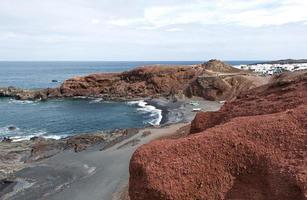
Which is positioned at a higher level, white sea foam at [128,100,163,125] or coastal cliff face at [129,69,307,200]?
coastal cliff face at [129,69,307,200]

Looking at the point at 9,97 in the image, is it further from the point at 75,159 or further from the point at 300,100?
the point at 300,100

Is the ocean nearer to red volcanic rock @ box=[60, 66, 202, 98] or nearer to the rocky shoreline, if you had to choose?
the rocky shoreline

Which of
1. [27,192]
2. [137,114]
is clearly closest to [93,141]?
[27,192]

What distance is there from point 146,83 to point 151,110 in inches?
1120

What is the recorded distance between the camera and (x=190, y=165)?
14742mm

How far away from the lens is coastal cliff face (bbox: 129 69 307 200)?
47.0 ft

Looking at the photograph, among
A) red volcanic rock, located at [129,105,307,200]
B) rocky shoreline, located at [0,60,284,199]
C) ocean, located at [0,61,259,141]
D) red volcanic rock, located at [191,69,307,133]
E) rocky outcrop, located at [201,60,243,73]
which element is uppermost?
red volcanic rock, located at [191,69,307,133]

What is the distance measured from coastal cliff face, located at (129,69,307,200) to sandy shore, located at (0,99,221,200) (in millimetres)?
12872

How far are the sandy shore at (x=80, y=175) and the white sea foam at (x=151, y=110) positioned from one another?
1931 centimetres

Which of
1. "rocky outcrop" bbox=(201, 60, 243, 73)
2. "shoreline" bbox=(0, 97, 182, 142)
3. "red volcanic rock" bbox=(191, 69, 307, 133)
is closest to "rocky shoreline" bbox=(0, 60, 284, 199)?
"rocky outcrop" bbox=(201, 60, 243, 73)

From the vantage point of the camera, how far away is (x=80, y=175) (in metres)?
36.9

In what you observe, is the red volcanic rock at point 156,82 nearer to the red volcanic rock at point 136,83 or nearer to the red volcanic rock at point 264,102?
the red volcanic rock at point 136,83

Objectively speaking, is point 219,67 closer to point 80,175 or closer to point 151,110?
point 151,110

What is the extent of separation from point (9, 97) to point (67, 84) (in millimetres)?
16133
